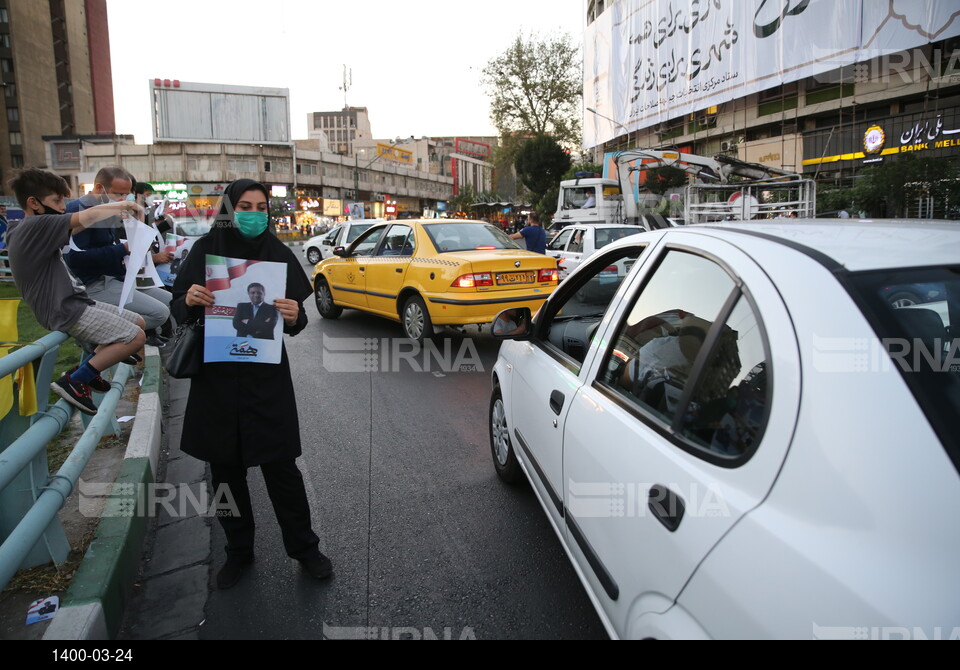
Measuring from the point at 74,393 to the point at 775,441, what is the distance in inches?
149

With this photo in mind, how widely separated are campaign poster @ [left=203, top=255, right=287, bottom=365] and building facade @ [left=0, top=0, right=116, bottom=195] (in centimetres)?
7258

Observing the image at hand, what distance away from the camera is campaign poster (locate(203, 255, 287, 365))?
2721 millimetres

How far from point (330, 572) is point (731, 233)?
227cm

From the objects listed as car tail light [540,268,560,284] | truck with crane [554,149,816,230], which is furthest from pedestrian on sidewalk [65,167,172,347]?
truck with crane [554,149,816,230]

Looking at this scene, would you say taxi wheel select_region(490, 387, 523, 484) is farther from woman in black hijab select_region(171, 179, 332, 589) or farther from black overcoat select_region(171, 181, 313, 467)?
black overcoat select_region(171, 181, 313, 467)

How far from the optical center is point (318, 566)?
2.95 m

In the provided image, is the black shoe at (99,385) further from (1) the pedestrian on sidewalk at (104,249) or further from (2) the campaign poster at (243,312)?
(2) the campaign poster at (243,312)

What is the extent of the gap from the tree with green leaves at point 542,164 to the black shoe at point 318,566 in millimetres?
41890

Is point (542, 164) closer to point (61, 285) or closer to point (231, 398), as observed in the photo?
point (61, 285)

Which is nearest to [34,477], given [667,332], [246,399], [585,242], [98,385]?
[246,399]
